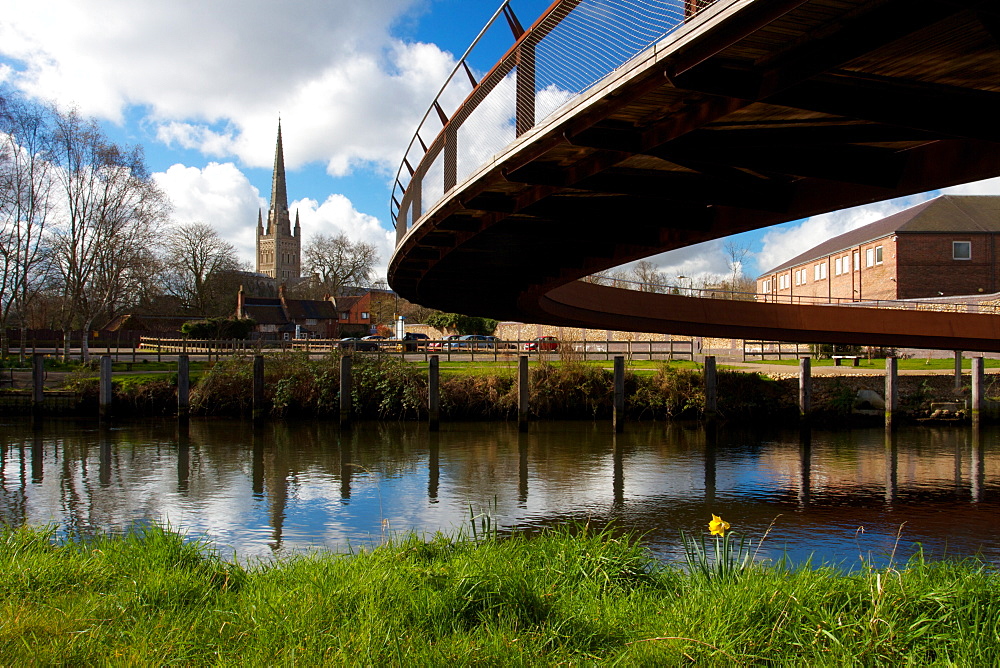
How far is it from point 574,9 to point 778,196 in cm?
308

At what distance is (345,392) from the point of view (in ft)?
67.7

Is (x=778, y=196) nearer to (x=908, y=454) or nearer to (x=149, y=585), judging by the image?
(x=149, y=585)

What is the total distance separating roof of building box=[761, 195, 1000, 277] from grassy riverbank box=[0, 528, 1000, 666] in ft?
146

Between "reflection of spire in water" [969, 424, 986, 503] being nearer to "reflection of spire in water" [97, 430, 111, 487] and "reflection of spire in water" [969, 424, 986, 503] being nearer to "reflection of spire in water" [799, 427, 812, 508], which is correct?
"reflection of spire in water" [799, 427, 812, 508]

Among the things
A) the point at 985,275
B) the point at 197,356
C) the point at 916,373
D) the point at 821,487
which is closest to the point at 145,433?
the point at 197,356

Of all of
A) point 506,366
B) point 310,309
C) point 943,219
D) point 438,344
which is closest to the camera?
point 506,366

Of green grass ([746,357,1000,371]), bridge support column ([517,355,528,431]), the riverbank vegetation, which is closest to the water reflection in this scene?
bridge support column ([517,355,528,431])

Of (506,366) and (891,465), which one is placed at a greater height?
(506,366)

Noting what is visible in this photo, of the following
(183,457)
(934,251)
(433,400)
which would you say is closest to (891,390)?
(433,400)

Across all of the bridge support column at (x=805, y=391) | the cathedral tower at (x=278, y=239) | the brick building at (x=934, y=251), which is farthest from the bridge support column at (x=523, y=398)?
the cathedral tower at (x=278, y=239)

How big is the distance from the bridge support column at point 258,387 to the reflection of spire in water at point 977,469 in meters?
17.0

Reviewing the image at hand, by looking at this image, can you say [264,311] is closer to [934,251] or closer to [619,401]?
[934,251]

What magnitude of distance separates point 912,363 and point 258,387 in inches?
1038

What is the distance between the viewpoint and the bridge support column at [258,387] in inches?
821
